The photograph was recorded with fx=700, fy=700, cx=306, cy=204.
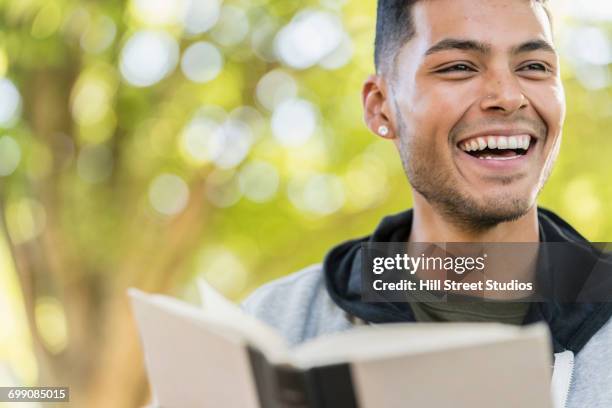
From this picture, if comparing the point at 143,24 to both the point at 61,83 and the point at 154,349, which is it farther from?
the point at 154,349

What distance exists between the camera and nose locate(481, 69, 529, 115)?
137 cm

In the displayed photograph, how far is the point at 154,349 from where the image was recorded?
1.04m

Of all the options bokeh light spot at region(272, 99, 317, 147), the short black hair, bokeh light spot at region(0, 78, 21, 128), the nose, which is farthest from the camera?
bokeh light spot at region(272, 99, 317, 147)

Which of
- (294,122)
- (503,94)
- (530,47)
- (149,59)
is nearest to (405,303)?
(503,94)

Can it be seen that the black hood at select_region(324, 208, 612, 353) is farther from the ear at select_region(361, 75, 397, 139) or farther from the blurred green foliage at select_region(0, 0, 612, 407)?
the blurred green foliage at select_region(0, 0, 612, 407)

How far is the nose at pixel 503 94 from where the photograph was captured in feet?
4.49

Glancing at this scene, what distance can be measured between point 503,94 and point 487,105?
1.5 inches

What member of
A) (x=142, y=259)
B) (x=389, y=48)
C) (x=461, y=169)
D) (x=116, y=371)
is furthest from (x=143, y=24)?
(x=461, y=169)

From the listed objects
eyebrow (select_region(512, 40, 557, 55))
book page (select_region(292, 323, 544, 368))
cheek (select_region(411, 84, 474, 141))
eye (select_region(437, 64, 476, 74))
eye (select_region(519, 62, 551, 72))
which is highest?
eyebrow (select_region(512, 40, 557, 55))

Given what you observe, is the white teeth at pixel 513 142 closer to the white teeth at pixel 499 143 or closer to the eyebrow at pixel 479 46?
the white teeth at pixel 499 143

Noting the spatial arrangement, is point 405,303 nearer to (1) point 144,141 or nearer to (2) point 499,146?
(2) point 499,146

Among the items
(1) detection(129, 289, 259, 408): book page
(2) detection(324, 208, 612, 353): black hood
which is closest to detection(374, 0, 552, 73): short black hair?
(2) detection(324, 208, 612, 353): black hood

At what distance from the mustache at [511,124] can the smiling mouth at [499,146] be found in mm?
17

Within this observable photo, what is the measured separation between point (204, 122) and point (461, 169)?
89.5 inches
